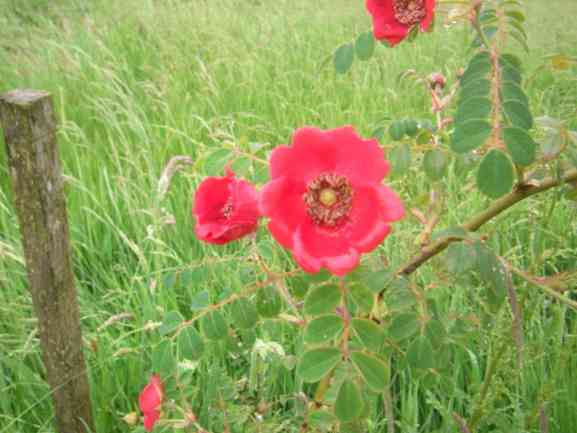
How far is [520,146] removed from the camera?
713 millimetres

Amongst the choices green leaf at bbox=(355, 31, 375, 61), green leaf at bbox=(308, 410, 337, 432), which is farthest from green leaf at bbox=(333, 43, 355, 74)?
green leaf at bbox=(308, 410, 337, 432)

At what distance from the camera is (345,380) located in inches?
A: 29.8

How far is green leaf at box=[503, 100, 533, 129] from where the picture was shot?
75cm

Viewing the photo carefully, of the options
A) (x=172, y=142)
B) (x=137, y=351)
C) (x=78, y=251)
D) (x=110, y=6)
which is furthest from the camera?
(x=110, y=6)

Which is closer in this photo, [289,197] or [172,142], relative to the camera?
[289,197]

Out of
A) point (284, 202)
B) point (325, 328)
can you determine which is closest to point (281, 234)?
point (284, 202)

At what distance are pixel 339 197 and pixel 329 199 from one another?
14 millimetres

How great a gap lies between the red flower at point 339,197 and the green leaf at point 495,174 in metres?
0.10

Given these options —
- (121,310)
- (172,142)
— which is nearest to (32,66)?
(172,142)

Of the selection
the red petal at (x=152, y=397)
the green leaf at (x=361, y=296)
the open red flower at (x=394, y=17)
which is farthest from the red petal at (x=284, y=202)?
the red petal at (x=152, y=397)

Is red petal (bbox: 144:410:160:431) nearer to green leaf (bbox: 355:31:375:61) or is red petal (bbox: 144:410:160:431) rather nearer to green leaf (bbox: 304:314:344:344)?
green leaf (bbox: 304:314:344:344)

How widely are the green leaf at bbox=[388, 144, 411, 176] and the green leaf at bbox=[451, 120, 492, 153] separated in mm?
112

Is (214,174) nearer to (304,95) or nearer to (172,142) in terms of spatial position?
(172,142)

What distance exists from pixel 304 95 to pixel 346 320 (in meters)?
2.11
